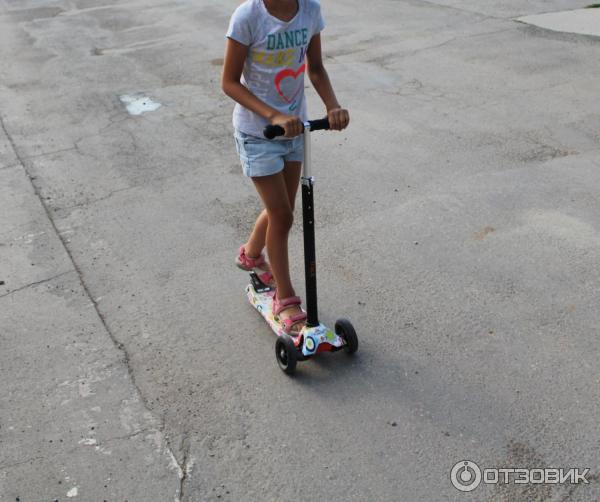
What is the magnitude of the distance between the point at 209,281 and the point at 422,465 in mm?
2121

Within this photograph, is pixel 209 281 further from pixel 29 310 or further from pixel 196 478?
pixel 196 478

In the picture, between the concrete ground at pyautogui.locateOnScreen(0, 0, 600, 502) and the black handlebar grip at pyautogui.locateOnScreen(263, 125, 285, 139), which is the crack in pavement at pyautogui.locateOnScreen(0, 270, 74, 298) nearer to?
the concrete ground at pyautogui.locateOnScreen(0, 0, 600, 502)

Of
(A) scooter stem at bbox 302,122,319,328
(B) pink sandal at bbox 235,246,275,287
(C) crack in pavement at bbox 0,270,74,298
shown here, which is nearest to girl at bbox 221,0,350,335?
(A) scooter stem at bbox 302,122,319,328

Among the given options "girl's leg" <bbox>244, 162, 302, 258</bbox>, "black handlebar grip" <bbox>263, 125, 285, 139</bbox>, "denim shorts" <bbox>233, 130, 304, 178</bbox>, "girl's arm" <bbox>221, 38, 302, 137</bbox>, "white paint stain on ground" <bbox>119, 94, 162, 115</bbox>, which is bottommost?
"white paint stain on ground" <bbox>119, 94, 162, 115</bbox>

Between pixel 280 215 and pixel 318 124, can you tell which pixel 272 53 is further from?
pixel 280 215

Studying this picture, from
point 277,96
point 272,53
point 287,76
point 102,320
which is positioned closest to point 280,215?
point 277,96

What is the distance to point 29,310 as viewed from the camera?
4.81 meters

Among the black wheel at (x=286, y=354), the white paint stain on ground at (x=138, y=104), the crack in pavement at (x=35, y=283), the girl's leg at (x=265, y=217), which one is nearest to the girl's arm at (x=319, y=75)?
the girl's leg at (x=265, y=217)

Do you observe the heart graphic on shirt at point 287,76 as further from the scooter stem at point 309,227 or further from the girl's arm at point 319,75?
the scooter stem at point 309,227

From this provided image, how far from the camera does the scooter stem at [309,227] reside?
12.5 ft

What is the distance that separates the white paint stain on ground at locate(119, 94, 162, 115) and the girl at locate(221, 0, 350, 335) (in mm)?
4576

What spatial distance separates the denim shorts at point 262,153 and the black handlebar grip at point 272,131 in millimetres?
319

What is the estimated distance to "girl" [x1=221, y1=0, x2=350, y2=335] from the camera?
3672mm

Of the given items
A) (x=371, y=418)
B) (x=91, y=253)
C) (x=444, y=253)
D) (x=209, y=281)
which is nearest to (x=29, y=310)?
(x=91, y=253)
